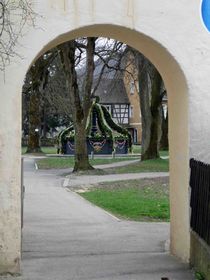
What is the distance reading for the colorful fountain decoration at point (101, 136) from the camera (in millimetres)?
50594

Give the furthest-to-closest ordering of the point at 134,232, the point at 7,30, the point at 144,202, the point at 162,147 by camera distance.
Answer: the point at 162,147, the point at 144,202, the point at 134,232, the point at 7,30

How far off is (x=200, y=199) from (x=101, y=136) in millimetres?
42998

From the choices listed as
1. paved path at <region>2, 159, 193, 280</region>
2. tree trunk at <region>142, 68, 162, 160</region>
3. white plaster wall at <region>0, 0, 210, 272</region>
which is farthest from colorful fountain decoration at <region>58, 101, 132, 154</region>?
white plaster wall at <region>0, 0, 210, 272</region>

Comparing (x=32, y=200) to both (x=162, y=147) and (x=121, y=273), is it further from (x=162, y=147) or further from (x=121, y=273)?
(x=162, y=147)

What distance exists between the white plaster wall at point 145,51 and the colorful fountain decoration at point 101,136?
133 feet

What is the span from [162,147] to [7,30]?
4900 centimetres

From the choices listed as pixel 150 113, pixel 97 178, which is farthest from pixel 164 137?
pixel 97 178

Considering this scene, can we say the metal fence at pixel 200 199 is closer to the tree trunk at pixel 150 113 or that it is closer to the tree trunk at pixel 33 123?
the tree trunk at pixel 150 113

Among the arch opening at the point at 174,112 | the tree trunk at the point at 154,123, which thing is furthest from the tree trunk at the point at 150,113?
the arch opening at the point at 174,112

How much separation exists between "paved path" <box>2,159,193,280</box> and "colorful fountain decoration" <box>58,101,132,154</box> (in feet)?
111

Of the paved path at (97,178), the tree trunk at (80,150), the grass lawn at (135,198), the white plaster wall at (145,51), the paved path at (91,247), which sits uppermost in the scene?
the white plaster wall at (145,51)

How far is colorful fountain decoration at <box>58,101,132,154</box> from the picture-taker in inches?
1992

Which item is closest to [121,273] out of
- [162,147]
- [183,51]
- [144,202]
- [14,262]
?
[14,262]

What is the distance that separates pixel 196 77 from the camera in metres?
8.75
